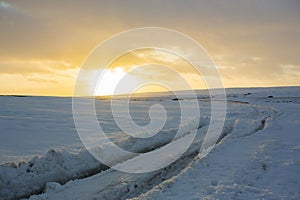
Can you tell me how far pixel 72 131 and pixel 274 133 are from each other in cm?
1072

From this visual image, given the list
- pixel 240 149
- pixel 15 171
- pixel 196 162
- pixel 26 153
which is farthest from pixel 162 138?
pixel 15 171

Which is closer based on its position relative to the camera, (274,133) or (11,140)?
(11,140)

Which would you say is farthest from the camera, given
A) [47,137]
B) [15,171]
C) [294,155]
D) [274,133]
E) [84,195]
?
[274,133]

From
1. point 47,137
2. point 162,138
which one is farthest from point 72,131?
point 162,138

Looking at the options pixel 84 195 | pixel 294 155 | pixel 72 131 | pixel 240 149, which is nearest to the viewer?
pixel 84 195

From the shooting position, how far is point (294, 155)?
10375 millimetres

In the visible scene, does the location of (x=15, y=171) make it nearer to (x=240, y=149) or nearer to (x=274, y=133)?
(x=240, y=149)

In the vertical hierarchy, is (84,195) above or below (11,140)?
below

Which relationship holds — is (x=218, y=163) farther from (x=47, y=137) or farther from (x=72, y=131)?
(x=72, y=131)

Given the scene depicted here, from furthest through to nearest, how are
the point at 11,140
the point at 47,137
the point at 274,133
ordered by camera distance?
the point at 274,133 < the point at 47,137 < the point at 11,140

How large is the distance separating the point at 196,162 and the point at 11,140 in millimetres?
8068

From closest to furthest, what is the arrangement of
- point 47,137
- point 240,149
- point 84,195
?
point 84,195
point 240,149
point 47,137

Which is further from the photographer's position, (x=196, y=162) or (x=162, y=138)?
(x=162, y=138)

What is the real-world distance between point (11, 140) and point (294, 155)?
11271mm
